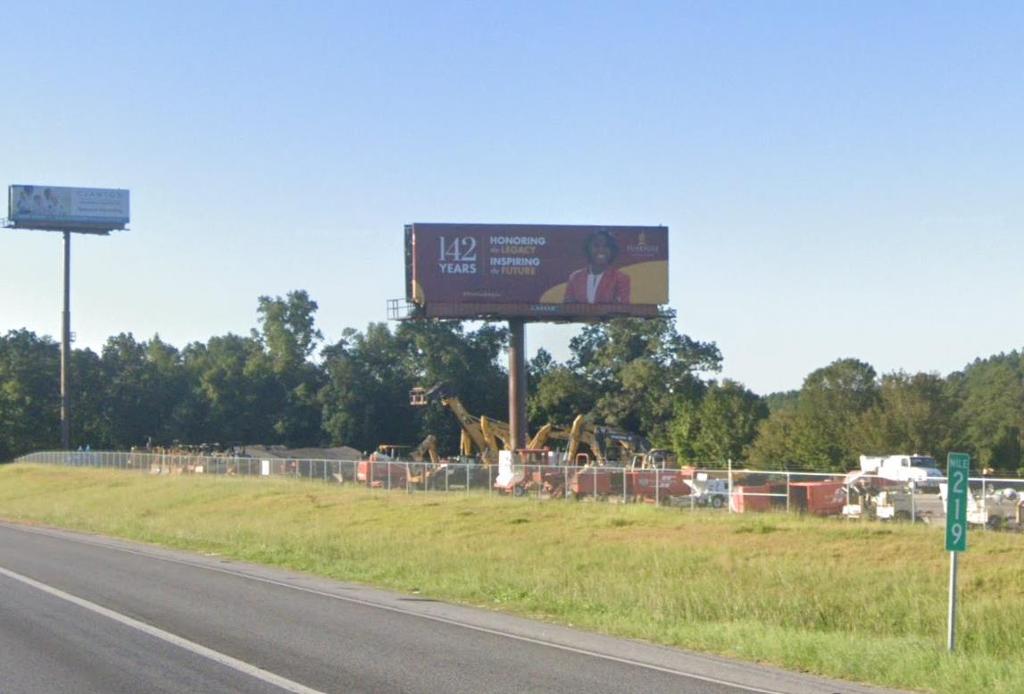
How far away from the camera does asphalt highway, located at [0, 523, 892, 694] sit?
1323cm

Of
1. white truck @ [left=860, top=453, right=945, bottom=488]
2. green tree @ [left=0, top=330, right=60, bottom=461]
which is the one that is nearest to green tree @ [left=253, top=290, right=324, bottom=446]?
green tree @ [left=0, top=330, right=60, bottom=461]

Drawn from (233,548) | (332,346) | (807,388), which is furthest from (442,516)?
(332,346)

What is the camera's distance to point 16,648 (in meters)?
15.4

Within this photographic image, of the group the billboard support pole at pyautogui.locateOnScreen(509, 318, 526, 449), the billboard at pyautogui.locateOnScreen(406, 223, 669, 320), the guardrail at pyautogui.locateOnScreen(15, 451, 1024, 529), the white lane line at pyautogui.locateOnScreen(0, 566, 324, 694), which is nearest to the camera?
the white lane line at pyautogui.locateOnScreen(0, 566, 324, 694)

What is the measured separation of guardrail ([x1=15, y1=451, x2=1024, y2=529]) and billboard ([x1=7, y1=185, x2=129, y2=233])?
47266mm

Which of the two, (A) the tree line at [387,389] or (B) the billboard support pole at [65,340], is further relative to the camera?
(B) the billboard support pole at [65,340]

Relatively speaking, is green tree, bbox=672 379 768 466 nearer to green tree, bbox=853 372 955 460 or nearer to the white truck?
green tree, bbox=853 372 955 460

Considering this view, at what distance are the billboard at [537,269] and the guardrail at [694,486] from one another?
12.2 meters

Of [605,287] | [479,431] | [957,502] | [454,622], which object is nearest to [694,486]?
[605,287]

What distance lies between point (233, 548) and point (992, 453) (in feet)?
193

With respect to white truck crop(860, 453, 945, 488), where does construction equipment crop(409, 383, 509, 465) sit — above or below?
above

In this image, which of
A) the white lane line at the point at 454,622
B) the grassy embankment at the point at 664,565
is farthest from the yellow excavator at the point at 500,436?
the white lane line at the point at 454,622

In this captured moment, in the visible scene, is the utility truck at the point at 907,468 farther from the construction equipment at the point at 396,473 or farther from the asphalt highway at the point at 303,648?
the asphalt highway at the point at 303,648

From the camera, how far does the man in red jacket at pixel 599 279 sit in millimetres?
71375
